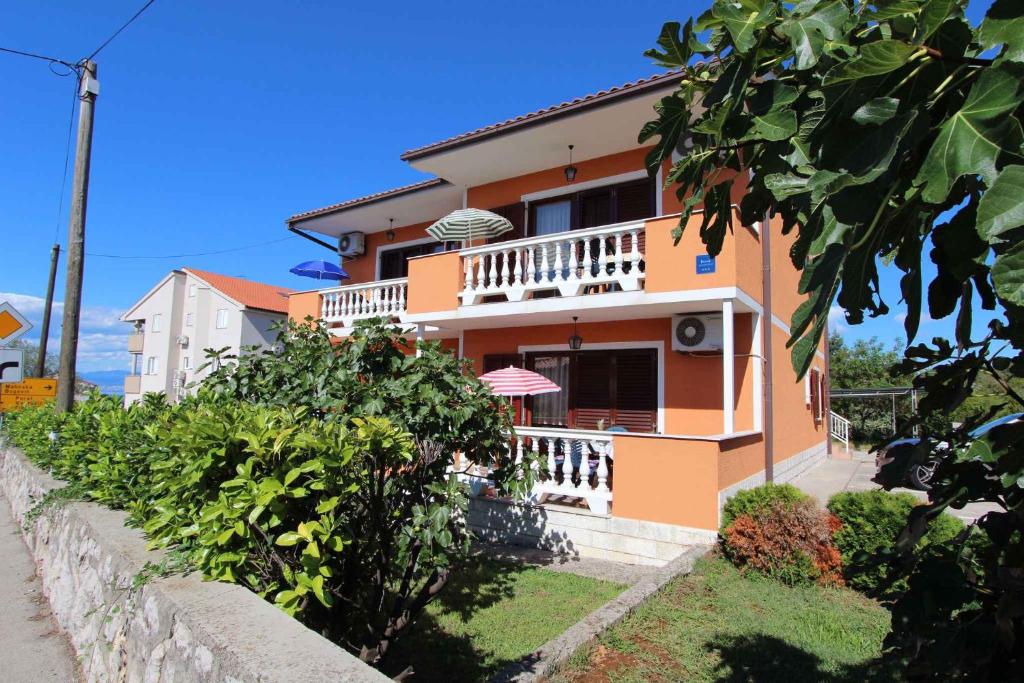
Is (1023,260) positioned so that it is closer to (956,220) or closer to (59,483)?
(956,220)

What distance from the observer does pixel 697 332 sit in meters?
9.15

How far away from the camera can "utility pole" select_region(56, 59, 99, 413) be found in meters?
9.38

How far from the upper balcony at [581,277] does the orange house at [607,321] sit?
32 mm

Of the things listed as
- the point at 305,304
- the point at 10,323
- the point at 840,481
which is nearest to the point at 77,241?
the point at 10,323

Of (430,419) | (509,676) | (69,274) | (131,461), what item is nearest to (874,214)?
(430,419)

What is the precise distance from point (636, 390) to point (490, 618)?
235 inches

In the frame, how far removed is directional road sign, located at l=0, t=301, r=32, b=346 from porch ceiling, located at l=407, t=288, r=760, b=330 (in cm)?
684

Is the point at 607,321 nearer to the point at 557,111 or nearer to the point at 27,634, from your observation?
the point at 557,111

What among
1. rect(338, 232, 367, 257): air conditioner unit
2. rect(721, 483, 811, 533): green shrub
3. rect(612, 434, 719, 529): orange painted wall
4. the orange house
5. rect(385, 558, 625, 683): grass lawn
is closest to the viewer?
rect(385, 558, 625, 683): grass lawn

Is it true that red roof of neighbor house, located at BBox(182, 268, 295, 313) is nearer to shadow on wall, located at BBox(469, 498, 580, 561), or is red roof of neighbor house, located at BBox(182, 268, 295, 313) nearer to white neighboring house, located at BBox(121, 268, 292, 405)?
white neighboring house, located at BBox(121, 268, 292, 405)

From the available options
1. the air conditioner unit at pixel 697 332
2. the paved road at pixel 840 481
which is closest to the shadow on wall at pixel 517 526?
the air conditioner unit at pixel 697 332

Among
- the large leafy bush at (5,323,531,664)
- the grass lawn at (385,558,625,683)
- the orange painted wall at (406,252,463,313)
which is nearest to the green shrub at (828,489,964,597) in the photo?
the grass lawn at (385,558,625,683)

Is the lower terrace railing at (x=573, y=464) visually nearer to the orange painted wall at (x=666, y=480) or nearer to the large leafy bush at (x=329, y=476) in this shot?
the orange painted wall at (x=666, y=480)

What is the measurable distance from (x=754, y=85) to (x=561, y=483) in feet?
24.7
